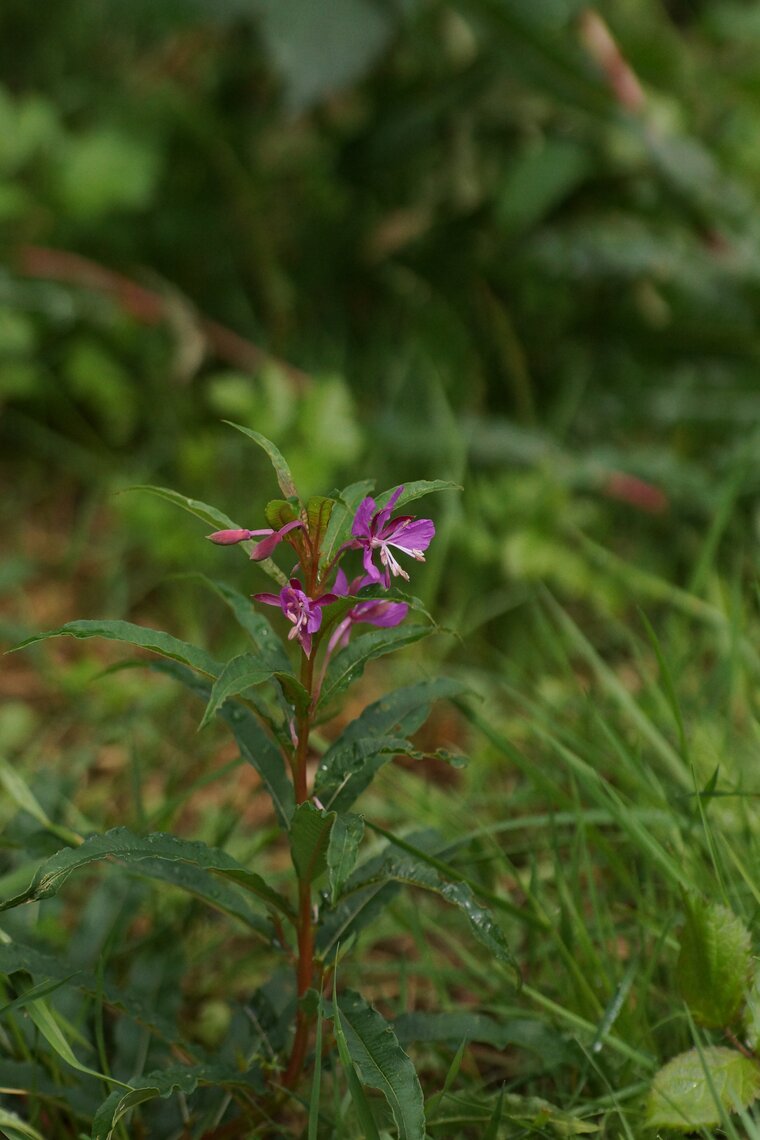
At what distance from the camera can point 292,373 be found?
2.48m

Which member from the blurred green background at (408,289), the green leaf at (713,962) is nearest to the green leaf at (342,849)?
the green leaf at (713,962)

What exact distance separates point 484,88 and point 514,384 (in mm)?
628

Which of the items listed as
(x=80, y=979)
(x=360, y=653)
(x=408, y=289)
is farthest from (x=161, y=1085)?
(x=408, y=289)

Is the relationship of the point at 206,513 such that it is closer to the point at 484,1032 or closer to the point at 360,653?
the point at 360,653

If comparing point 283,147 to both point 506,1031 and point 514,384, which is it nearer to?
point 514,384

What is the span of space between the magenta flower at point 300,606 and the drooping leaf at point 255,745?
168 mm

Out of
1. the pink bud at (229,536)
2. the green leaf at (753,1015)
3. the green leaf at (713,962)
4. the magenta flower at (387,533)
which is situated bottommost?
the green leaf at (753,1015)

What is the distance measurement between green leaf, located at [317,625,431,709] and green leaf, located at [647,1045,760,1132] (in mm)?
418

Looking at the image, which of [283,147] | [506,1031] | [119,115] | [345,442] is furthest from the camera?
[283,147]

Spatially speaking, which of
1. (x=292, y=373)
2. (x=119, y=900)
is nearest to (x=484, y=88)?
(x=292, y=373)

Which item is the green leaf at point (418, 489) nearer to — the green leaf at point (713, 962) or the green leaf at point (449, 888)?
the green leaf at point (449, 888)

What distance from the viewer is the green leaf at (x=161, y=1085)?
88 cm

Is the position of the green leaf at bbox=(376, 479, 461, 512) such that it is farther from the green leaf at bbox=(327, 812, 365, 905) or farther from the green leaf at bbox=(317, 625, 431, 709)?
the green leaf at bbox=(327, 812, 365, 905)

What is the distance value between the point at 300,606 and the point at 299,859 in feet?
0.76
